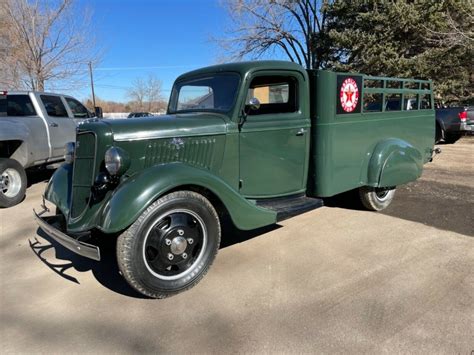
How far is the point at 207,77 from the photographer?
406 cm

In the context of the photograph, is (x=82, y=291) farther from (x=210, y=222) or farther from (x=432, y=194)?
(x=432, y=194)

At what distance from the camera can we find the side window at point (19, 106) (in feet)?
22.2

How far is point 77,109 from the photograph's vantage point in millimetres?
8289

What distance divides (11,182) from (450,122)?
13150mm

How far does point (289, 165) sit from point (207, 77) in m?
1.33

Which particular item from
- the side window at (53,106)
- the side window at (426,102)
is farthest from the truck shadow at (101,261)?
the side window at (53,106)

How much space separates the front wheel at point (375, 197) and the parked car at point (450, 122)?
9.34 m

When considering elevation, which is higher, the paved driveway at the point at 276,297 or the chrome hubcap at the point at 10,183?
the chrome hubcap at the point at 10,183

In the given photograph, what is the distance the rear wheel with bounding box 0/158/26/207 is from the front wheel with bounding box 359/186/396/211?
5274 mm

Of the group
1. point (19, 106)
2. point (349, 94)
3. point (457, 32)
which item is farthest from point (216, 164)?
point (457, 32)

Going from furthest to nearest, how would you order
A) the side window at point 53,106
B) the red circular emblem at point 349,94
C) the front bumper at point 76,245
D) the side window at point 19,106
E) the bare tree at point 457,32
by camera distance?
the bare tree at point 457,32 → the side window at point 53,106 → the side window at point 19,106 → the red circular emblem at point 349,94 → the front bumper at point 76,245

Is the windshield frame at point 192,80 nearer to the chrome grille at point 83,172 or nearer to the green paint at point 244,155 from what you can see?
the green paint at point 244,155

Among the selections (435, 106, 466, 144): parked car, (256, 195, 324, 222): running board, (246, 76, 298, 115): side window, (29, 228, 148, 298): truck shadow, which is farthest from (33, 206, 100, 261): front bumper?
(435, 106, 466, 144): parked car

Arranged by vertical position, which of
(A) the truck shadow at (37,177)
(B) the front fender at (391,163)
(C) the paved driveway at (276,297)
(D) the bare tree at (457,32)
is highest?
(D) the bare tree at (457,32)
